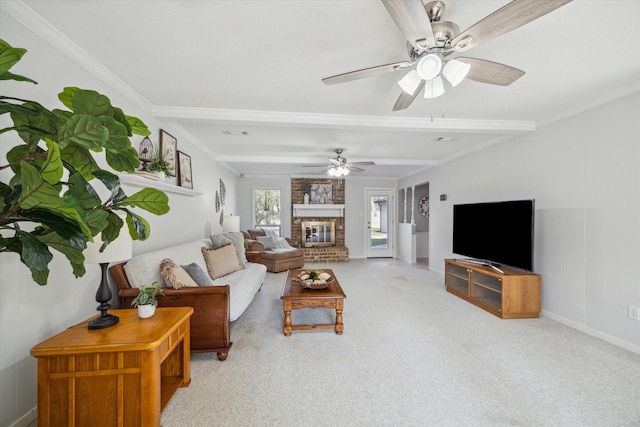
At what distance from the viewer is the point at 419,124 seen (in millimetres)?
3170

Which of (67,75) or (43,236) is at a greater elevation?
(67,75)

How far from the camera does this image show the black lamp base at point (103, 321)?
1579 millimetres

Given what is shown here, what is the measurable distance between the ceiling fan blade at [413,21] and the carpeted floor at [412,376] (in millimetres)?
2176

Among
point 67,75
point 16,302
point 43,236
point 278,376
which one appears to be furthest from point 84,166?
point 278,376

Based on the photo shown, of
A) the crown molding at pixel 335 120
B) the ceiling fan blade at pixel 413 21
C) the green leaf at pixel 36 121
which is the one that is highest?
the crown molding at pixel 335 120

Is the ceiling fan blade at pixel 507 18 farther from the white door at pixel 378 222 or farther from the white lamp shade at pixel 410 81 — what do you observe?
the white door at pixel 378 222

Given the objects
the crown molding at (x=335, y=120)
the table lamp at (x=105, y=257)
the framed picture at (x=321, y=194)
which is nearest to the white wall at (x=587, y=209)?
the crown molding at (x=335, y=120)

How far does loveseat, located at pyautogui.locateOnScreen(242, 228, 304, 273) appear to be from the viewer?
18.4ft

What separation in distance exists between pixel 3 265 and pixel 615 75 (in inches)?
175

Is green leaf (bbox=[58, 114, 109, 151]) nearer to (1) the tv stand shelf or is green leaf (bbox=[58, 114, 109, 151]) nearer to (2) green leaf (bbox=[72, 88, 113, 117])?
(2) green leaf (bbox=[72, 88, 113, 117])

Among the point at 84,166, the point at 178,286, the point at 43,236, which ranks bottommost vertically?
the point at 178,286

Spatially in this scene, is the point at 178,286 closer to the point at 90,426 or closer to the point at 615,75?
the point at 90,426

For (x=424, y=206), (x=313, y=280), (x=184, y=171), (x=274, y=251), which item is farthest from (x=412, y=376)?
(x=424, y=206)

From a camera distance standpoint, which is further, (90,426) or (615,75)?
(615,75)
